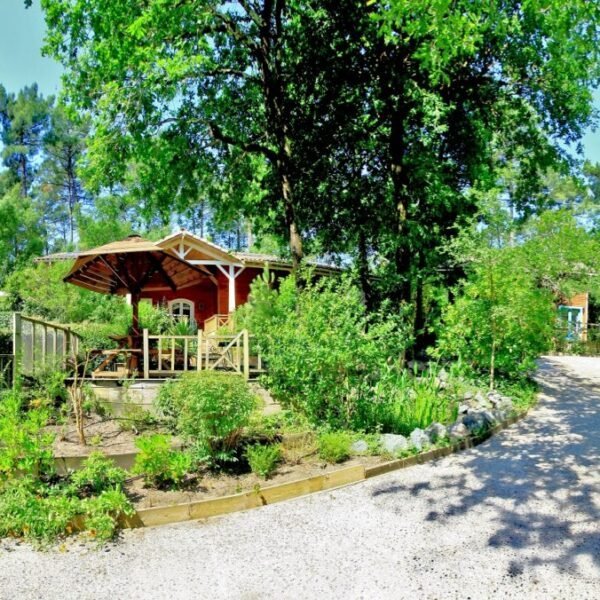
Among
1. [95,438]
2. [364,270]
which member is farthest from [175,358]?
[364,270]

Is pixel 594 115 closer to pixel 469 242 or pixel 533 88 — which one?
pixel 533 88

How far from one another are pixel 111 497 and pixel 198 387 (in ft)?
4.23

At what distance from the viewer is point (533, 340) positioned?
9461 millimetres

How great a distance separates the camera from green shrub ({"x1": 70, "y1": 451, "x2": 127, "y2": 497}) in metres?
4.41

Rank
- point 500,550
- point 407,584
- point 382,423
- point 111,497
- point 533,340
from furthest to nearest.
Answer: point 533,340
point 382,423
point 111,497
point 500,550
point 407,584

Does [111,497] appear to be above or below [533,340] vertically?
below

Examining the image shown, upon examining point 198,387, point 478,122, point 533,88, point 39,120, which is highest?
point 39,120

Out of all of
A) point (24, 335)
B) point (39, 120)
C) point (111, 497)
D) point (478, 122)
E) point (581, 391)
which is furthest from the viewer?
point (39, 120)

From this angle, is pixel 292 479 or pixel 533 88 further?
pixel 533 88

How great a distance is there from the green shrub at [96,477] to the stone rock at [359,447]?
2550mm

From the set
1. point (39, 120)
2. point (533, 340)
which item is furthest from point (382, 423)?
point (39, 120)

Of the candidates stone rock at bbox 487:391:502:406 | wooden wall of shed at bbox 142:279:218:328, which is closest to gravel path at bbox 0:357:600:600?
stone rock at bbox 487:391:502:406

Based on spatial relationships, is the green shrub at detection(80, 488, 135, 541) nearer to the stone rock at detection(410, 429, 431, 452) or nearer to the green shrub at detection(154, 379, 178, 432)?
the green shrub at detection(154, 379, 178, 432)

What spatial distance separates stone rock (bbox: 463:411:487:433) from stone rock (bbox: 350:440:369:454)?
5.80 ft
